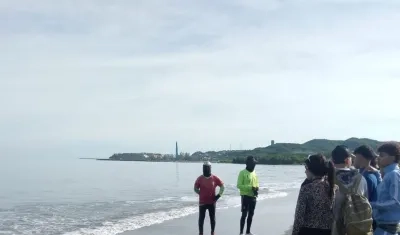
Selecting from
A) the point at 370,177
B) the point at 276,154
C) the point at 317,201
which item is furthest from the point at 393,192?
the point at 276,154

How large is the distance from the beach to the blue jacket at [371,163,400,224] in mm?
7496

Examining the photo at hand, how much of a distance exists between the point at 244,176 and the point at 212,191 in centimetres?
76

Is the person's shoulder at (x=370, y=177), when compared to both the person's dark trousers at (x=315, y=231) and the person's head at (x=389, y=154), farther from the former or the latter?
the person's dark trousers at (x=315, y=231)

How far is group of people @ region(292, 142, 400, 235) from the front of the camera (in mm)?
4820

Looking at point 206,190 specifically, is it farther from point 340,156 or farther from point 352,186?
point 352,186

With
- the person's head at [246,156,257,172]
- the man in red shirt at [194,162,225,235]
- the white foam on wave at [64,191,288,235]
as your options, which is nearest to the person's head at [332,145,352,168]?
the man in red shirt at [194,162,225,235]

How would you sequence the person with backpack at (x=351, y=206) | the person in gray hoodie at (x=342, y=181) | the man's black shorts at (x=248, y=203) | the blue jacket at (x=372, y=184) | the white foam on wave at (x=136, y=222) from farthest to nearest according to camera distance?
the white foam on wave at (x=136, y=222) < the man's black shorts at (x=248, y=203) < the blue jacket at (x=372, y=184) < the person in gray hoodie at (x=342, y=181) < the person with backpack at (x=351, y=206)

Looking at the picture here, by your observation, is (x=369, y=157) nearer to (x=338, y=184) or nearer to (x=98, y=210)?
(x=338, y=184)

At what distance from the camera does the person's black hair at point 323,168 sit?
4.97 m

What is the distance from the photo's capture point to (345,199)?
486 cm

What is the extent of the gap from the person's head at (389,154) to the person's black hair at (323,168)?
0.61 meters

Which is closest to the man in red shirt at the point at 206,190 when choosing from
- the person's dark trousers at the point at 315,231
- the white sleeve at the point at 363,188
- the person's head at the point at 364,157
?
the person's head at the point at 364,157

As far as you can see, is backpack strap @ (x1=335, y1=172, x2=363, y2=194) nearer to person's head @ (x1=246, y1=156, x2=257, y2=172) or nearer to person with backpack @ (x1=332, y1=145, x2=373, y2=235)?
person with backpack @ (x1=332, y1=145, x2=373, y2=235)

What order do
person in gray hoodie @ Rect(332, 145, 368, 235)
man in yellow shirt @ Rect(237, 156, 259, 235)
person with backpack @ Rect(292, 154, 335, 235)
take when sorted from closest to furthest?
person in gray hoodie @ Rect(332, 145, 368, 235) < person with backpack @ Rect(292, 154, 335, 235) < man in yellow shirt @ Rect(237, 156, 259, 235)
